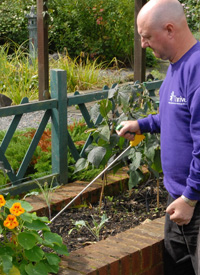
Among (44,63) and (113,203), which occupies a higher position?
(44,63)

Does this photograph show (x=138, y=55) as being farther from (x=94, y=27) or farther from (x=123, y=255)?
(x=94, y=27)

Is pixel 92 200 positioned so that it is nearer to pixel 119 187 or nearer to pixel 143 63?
pixel 119 187

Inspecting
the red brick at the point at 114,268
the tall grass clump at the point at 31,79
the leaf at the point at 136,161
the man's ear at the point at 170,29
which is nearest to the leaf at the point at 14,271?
the red brick at the point at 114,268

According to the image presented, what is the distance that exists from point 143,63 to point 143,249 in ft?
11.2

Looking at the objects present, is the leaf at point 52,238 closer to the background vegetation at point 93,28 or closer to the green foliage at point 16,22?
the background vegetation at point 93,28

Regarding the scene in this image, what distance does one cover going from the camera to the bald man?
2.20 metres

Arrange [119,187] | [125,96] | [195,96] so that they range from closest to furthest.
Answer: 1. [195,96]
2. [125,96]
3. [119,187]

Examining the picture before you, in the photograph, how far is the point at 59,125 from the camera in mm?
3941

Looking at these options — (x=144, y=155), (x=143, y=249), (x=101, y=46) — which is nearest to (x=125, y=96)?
(x=144, y=155)

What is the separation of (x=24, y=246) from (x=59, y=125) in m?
1.68

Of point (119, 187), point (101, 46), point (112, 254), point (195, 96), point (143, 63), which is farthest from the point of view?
point (101, 46)

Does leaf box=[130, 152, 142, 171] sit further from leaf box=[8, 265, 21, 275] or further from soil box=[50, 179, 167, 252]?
leaf box=[8, 265, 21, 275]

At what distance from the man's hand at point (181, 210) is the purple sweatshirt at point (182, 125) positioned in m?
0.05

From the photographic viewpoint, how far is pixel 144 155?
12.1 feet
